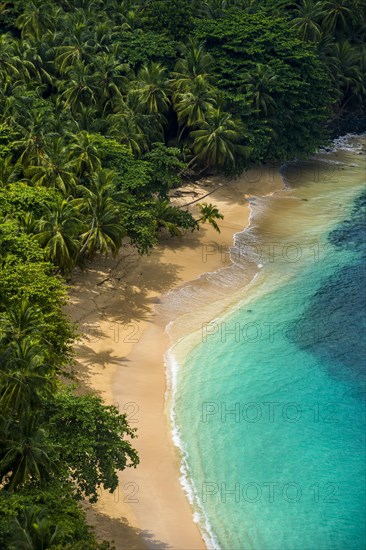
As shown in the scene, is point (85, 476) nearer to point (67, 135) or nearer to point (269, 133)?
point (67, 135)

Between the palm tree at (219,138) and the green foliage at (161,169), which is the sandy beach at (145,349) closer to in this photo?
the palm tree at (219,138)

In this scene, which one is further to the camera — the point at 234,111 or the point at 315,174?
the point at 315,174

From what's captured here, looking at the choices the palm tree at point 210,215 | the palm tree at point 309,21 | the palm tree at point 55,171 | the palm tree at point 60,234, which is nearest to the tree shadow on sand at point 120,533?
the palm tree at point 60,234

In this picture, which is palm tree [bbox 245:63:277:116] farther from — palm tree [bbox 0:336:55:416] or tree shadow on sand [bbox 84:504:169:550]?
tree shadow on sand [bbox 84:504:169:550]

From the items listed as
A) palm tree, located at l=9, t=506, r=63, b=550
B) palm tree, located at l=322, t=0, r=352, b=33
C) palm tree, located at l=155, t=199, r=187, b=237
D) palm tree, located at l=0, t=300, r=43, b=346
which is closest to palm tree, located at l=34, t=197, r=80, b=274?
palm tree, located at l=0, t=300, r=43, b=346

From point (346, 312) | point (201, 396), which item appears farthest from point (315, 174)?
point (201, 396)

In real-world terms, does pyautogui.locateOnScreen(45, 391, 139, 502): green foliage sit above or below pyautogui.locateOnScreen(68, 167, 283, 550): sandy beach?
above
